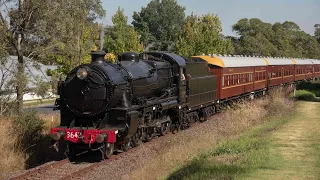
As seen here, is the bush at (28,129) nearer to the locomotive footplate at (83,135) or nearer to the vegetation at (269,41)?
the locomotive footplate at (83,135)

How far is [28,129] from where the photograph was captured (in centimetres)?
1669

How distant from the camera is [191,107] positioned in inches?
822

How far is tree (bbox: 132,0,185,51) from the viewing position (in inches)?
3642

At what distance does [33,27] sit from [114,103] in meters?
7.48

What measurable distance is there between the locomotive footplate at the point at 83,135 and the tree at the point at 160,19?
247 ft

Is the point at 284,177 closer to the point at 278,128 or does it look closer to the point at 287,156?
the point at 287,156

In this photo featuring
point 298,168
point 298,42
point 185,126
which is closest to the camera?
point 298,168

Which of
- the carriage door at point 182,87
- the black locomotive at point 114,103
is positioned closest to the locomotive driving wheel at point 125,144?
the black locomotive at point 114,103

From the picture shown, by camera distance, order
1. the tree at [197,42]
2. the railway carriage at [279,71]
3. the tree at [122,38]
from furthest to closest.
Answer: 1. the tree at [197,42]
2. the railway carriage at [279,71]
3. the tree at [122,38]

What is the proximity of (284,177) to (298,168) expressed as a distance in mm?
1102

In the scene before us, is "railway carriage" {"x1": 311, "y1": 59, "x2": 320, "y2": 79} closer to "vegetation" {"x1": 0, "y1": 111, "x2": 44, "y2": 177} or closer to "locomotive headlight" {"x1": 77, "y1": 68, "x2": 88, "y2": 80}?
"vegetation" {"x1": 0, "y1": 111, "x2": 44, "y2": 177}

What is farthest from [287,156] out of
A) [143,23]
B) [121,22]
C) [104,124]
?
[143,23]

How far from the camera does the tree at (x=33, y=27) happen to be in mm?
18438

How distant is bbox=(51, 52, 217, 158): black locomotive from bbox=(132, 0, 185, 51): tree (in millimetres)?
71672
